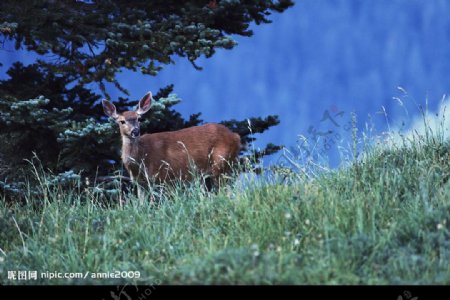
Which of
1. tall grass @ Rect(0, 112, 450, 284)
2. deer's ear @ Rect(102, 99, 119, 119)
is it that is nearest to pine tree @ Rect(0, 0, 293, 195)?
deer's ear @ Rect(102, 99, 119, 119)

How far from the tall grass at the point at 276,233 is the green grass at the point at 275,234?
11mm

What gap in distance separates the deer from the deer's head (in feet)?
0.83

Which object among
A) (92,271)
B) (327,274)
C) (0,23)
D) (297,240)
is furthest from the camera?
(0,23)

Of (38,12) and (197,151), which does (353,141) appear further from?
(38,12)

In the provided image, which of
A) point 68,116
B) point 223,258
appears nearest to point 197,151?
point 68,116

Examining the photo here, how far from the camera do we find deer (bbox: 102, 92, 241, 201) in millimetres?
9883

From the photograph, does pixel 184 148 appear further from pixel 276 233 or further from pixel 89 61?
pixel 276 233

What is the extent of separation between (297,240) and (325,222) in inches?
15.0

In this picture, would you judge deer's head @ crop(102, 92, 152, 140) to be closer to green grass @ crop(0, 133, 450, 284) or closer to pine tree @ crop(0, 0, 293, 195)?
pine tree @ crop(0, 0, 293, 195)

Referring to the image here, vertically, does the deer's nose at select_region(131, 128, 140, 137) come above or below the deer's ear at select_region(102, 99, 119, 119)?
below

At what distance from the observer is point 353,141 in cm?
752

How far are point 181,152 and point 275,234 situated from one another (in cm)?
479

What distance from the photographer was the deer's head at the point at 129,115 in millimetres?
9375

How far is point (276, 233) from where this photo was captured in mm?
5652
